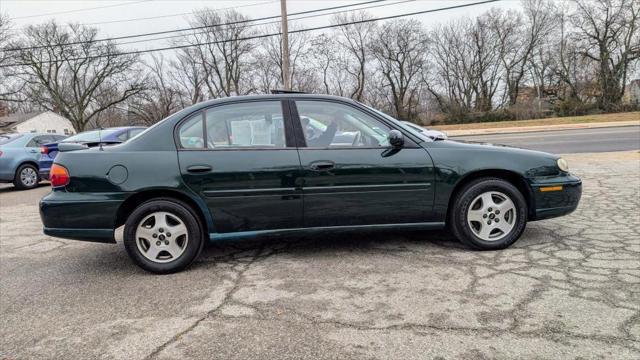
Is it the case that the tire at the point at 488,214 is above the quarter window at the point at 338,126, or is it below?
below

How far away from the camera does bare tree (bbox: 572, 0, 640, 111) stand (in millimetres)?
38719

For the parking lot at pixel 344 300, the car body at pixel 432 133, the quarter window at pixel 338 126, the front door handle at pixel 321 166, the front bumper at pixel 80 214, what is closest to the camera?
the parking lot at pixel 344 300

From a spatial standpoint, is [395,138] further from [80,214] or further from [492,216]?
[80,214]

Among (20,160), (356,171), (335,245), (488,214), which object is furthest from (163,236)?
(20,160)

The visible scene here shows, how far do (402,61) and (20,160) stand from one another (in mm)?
45769

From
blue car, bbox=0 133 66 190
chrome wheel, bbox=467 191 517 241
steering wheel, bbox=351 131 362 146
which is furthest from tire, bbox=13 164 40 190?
chrome wheel, bbox=467 191 517 241

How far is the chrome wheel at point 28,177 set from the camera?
35.0 ft

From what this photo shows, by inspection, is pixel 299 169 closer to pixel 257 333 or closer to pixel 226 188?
pixel 226 188

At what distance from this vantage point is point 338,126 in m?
3.85

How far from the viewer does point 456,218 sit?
385cm

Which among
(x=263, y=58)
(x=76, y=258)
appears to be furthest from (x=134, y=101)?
(x=76, y=258)

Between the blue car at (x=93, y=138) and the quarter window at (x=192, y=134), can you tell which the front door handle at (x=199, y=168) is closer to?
the quarter window at (x=192, y=134)

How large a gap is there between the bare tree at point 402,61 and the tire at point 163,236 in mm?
46901

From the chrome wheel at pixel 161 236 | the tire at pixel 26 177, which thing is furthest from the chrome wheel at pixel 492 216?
the tire at pixel 26 177
